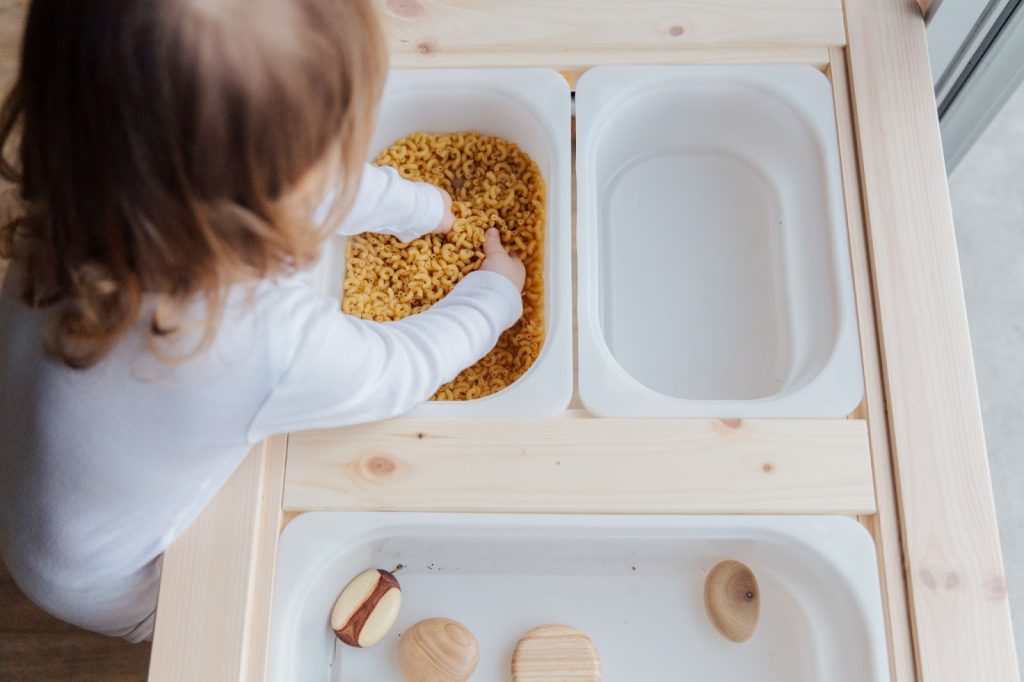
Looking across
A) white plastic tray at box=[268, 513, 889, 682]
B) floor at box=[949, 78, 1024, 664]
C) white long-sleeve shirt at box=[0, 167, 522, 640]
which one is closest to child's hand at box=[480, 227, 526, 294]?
white long-sleeve shirt at box=[0, 167, 522, 640]

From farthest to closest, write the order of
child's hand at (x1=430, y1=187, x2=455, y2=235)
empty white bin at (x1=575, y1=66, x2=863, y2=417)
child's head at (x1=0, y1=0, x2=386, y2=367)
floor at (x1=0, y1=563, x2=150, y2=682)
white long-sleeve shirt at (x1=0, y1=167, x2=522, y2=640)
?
1. floor at (x1=0, y1=563, x2=150, y2=682)
2. child's hand at (x1=430, y1=187, x2=455, y2=235)
3. empty white bin at (x1=575, y1=66, x2=863, y2=417)
4. white long-sleeve shirt at (x1=0, y1=167, x2=522, y2=640)
5. child's head at (x1=0, y1=0, x2=386, y2=367)

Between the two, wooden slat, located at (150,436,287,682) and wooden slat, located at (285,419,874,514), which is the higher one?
wooden slat, located at (285,419,874,514)

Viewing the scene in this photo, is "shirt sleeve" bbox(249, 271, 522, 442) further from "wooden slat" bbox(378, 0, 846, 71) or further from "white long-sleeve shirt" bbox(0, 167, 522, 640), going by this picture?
"wooden slat" bbox(378, 0, 846, 71)

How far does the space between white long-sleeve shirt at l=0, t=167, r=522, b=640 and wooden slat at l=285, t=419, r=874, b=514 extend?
2.0 inches

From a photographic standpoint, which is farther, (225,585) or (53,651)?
(53,651)

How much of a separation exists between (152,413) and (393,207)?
381 millimetres

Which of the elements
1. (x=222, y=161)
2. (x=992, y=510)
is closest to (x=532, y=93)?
(x=222, y=161)

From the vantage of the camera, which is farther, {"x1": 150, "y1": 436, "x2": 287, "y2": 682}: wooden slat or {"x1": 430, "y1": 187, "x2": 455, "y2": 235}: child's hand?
{"x1": 430, "y1": 187, "x2": 455, "y2": 235}: child's hand

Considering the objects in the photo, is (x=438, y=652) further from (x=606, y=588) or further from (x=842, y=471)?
(x=842, y=471)

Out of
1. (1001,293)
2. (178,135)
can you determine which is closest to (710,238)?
(1001,293)

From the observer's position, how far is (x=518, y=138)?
1018 mm

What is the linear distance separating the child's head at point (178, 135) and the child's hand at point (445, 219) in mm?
390

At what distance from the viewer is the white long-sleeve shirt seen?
0.62m

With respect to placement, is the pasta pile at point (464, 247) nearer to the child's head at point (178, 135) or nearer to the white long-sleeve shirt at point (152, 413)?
the white long-sleeve shirt at point (152, 413)
